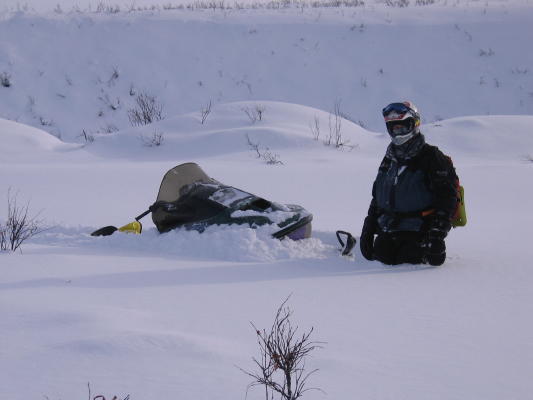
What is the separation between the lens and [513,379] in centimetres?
196

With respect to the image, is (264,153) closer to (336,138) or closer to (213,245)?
(336,138)

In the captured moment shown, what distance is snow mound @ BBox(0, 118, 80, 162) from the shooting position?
927 cm

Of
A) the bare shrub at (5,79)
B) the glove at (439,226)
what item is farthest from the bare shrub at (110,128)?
the glove at (439,226)

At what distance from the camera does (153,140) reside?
9.97 meters

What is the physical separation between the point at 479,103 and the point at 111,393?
16.6 meters

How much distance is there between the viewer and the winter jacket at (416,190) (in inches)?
152

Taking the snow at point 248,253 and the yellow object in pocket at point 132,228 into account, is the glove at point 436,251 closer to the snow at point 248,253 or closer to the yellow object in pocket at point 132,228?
the snow at point 248,253

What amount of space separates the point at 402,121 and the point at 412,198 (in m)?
0.47

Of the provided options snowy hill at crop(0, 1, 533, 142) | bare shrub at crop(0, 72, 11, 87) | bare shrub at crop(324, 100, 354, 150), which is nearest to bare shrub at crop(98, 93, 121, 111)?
snowy hill at crop(0, 1, 533, 142)

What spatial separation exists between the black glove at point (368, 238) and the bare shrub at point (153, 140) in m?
6.25

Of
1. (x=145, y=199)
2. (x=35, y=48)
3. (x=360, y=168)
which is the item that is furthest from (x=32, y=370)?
(x=35, y=48)

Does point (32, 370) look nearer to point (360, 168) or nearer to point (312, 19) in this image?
point (360, 168)

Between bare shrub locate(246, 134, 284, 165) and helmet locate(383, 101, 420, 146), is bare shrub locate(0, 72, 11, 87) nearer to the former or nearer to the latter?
bare shrub locate(246, 134, 284, 165)

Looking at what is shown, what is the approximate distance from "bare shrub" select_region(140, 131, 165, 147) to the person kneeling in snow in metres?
6.32
